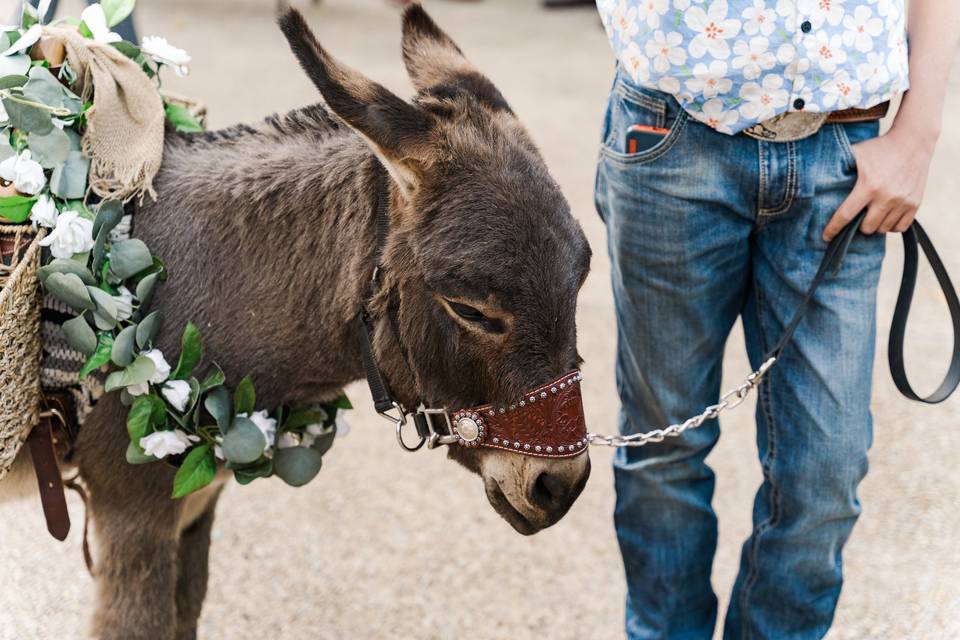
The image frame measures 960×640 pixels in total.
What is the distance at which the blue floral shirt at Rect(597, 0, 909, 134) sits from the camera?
190 centimetres

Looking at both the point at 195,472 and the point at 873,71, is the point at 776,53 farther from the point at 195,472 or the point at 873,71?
the point at 195,472

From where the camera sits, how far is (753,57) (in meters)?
1.92

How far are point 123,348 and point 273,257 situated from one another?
363 millimetres

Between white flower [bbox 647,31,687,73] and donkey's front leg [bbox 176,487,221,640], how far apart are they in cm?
158

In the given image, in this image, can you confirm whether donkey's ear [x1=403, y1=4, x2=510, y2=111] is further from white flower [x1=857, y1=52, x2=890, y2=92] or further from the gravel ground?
the gravel ground

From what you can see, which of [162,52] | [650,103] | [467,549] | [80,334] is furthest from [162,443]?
[467,549]

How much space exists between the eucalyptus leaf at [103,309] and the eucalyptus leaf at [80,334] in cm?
3

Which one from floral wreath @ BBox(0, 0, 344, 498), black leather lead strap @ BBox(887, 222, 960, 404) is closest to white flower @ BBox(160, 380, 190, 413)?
floral wreath @ BBox(0, 0, 344, 498)

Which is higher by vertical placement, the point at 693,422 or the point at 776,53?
the point at 776,53

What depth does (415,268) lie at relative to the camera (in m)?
1.86

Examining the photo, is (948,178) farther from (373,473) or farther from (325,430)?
(325,430)

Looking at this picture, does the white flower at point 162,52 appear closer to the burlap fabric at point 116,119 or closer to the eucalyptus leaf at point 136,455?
the burlap fabric at point 116,119

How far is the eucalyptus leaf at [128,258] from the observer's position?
200cm

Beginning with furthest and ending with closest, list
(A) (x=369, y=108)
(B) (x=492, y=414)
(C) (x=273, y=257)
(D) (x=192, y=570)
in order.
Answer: (D) (x=192, y=570) → (C) (x=273, y=257) → (B) (x=492, y=414) → (A) (x=369, y=108)
